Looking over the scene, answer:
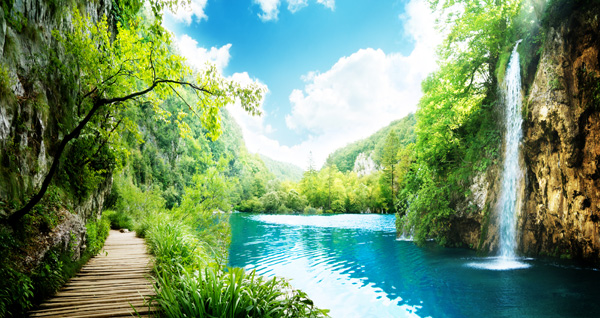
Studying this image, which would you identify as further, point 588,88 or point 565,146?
point 565,146

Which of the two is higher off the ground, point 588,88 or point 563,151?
point 588,88

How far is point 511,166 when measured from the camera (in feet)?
37.7

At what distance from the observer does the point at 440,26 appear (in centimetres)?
1511

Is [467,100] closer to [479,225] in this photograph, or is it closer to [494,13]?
[494,13]

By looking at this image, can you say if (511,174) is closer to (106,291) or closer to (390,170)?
(106,291)

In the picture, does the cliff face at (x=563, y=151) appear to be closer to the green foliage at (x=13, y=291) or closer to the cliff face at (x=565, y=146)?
the cliff face at (x=565, y=146)

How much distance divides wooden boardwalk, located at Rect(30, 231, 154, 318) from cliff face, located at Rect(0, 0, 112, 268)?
554mm

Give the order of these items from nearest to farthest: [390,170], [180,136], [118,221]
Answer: [180,136]
[118,221]
[390,170]

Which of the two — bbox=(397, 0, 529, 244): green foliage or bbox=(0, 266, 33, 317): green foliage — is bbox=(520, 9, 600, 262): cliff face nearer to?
bbox=(397, 0, 529, 244): green foliage

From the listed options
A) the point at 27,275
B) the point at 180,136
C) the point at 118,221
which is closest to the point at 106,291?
the point at 27,275

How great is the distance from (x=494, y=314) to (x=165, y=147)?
39930 mm

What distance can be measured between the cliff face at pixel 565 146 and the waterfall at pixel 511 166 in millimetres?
387

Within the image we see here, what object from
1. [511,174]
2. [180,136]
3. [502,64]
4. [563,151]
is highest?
[502,64]

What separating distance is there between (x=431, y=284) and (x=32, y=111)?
10.5 meters
